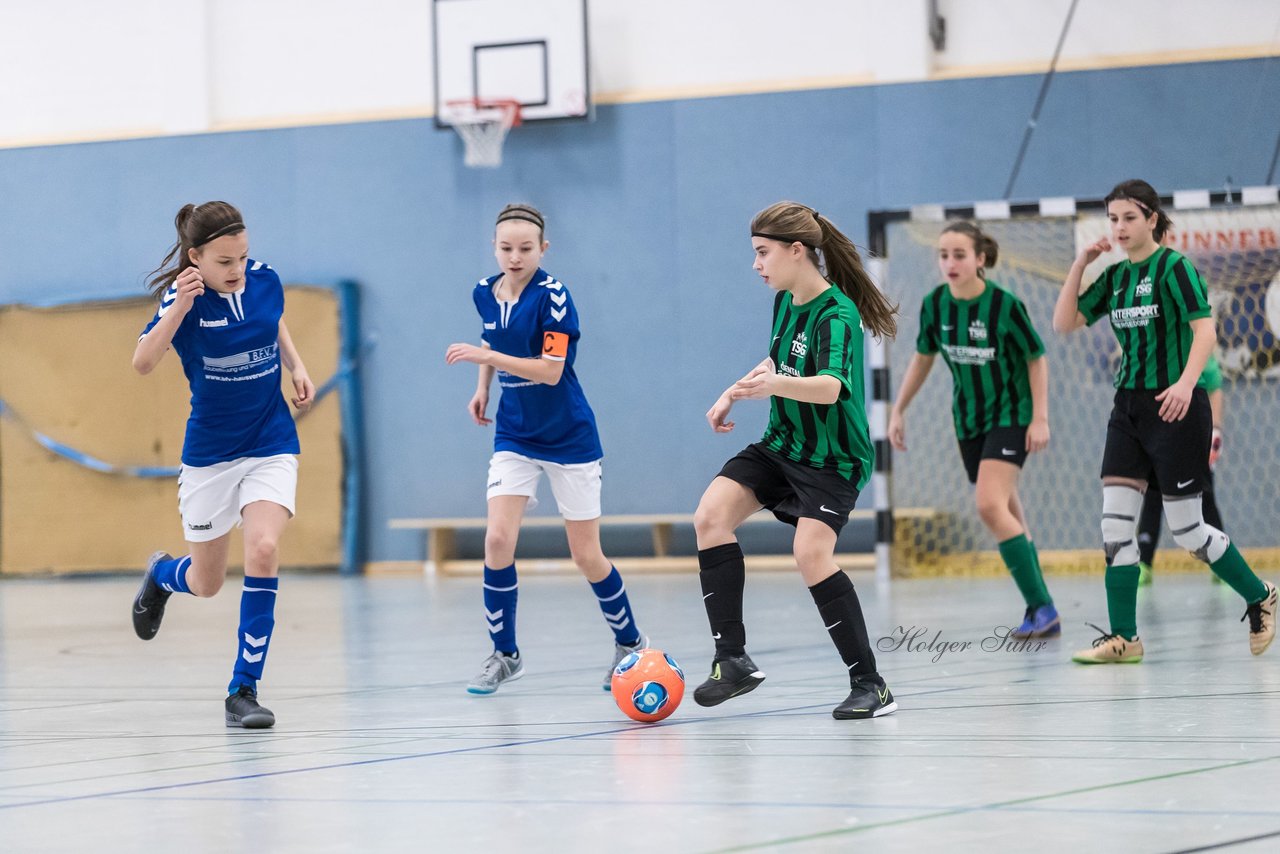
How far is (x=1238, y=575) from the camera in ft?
19.5

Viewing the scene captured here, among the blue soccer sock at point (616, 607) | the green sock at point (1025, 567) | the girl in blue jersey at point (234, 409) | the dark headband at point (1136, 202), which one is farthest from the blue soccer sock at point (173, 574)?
the dark headband at point (1136, 202)

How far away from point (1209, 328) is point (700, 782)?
2.92 metres

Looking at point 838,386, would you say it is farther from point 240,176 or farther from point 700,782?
point 240,176

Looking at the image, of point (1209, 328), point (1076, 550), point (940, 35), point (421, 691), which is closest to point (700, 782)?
point (421, 691)

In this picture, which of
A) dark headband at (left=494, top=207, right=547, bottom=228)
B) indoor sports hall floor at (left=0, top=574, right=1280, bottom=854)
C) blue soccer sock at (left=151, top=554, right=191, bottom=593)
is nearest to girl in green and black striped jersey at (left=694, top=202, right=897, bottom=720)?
indoor sports hall floor at (left=0, top=574, right=1280, bottom=854)

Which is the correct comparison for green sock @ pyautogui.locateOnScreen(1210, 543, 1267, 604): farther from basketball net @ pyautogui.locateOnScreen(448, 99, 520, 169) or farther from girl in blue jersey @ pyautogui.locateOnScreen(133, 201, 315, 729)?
basketball net @ pyautogui.locateOnScreen(448, 99, 520, 169)

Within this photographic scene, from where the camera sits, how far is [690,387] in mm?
12688

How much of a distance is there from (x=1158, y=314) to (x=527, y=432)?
2296 millimetres

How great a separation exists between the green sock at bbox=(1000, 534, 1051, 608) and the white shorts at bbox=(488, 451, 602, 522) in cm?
A: 208

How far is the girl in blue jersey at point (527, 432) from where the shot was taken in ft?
Answer: 18.5

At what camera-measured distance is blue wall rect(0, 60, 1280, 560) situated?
1189cm

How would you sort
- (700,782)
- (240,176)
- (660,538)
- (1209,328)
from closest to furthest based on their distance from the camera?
(700,782), (1209,328), (660,538), (240,176)

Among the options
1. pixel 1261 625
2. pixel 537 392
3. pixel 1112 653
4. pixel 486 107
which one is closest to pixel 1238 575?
pixel 1261 625

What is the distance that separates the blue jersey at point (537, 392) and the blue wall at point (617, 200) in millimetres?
6740
